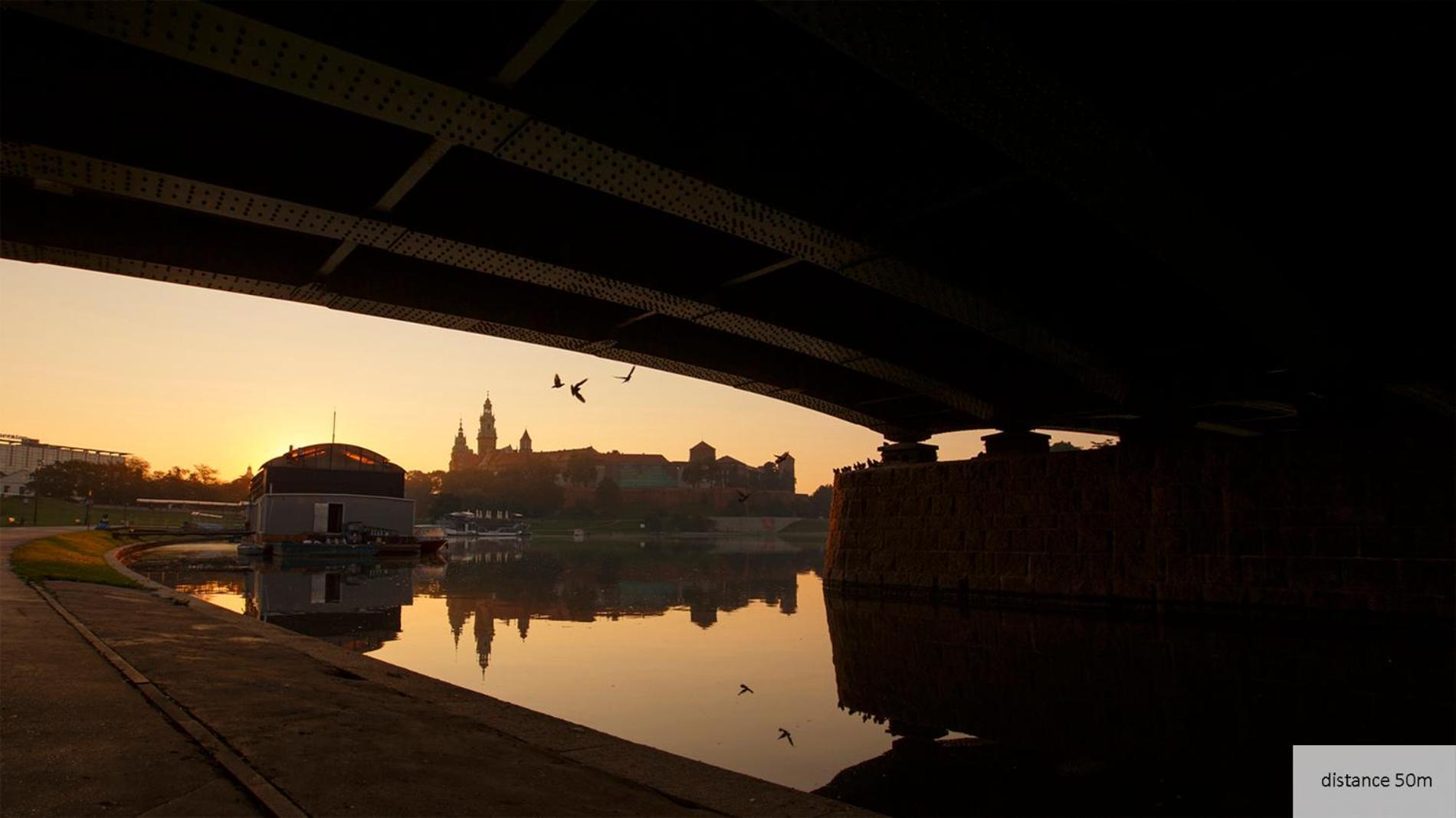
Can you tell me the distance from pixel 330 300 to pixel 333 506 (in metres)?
46.1

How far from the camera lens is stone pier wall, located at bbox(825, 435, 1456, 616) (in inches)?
690

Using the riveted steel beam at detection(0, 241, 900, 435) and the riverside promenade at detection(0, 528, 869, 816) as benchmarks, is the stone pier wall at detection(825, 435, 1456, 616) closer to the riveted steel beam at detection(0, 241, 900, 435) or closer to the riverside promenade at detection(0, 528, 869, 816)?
the riveted steel beam at detection(0, 241, 900, 435)

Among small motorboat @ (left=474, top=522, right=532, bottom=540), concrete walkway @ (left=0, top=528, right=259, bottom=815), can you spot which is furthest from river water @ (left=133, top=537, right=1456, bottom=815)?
small motorboat @ (left=474, top=522, right=532, bottom=540)

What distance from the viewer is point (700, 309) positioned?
1493cm

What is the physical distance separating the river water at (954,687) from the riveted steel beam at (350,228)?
6.26 m

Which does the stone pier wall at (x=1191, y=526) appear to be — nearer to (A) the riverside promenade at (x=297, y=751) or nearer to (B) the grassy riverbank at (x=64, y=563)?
(A) the riverside promenade at (x=297, y=751)

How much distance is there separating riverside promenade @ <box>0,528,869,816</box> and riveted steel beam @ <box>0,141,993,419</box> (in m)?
5.38

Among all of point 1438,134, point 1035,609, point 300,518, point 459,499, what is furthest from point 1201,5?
point 459,499

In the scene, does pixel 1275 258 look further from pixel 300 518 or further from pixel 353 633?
pixel 300 518

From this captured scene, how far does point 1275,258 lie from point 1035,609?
12.2 m

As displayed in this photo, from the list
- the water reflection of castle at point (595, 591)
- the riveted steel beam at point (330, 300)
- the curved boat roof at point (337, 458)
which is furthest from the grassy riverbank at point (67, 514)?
the riveted steel beam at point (330, 300)

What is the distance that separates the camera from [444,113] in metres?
8.31

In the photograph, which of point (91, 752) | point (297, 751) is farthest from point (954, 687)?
point (91, 752)

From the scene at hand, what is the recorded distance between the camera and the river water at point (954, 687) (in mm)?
8203
